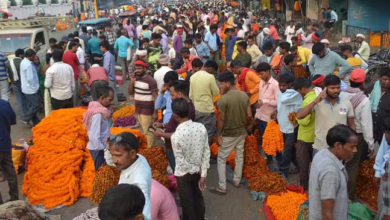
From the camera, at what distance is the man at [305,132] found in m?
4.95

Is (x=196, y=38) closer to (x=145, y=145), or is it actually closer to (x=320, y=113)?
(x=145, y=145)

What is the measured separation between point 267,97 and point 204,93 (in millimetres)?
1035

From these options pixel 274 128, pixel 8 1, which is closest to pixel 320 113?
pixel 274 128

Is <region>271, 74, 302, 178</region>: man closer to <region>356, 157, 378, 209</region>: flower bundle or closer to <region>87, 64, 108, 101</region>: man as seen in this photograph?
<region>356, 157, 378, 209</region>: flower bundle

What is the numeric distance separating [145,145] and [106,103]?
3.41 ft

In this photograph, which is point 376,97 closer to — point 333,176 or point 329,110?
point 329,110

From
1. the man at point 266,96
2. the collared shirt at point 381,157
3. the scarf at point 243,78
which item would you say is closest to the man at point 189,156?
the collared shirt at point 381,157

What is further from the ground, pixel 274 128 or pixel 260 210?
pixel 274 128

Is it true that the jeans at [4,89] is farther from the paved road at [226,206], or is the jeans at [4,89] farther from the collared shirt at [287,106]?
the collared shirt at [287,106]

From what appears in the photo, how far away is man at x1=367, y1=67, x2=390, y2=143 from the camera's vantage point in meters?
4.81

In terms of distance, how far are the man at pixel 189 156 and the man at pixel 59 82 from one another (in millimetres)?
4294

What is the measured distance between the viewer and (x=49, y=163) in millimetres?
5910

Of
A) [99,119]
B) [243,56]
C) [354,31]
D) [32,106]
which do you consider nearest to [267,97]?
[243,56]

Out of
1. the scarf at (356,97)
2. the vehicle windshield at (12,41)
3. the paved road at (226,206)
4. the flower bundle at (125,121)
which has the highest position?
the vehicle windshield at (12,41)
